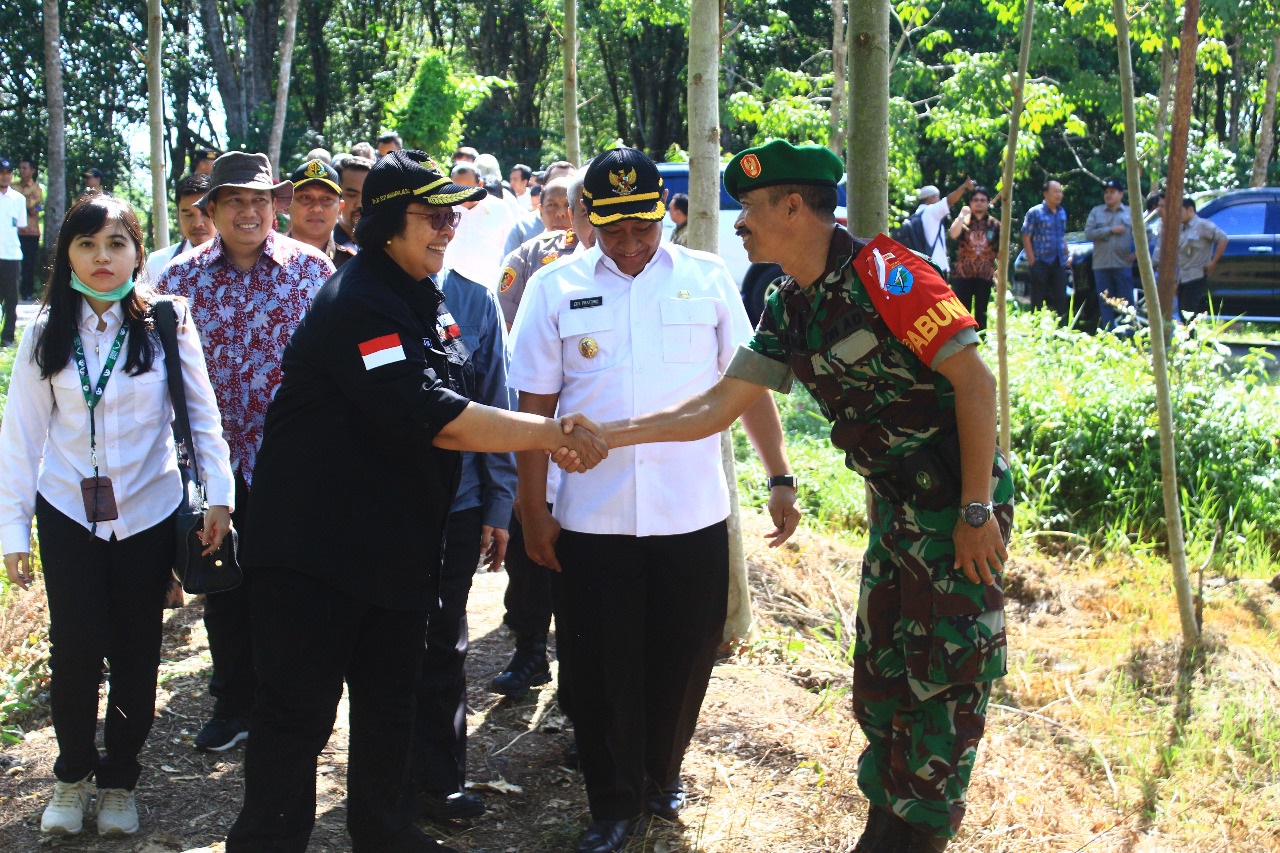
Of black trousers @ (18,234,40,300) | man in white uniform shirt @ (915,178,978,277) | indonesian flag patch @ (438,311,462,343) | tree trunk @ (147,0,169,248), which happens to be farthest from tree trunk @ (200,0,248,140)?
indonesian flag patch @ (438,311,462,343)

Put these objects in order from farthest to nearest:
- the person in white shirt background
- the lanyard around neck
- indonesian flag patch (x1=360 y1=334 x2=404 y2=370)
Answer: the person in white shirt background
the lanyard around neck
indonesian flag patch (x1=360 y1=334 x2=404 y2=370)

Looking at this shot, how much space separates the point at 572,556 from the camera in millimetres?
3619

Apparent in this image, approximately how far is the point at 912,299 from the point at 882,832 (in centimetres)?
148

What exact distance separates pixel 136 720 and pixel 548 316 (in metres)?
1.70

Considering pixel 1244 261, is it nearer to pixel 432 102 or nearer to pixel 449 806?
pixel 449 806

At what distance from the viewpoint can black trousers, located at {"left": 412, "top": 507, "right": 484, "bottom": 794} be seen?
3727 millimetres

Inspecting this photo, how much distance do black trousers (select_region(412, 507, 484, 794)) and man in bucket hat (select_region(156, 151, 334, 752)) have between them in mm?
789

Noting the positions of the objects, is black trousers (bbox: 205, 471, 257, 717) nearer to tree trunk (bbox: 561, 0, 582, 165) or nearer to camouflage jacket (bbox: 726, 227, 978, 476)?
camouflage jacket (bbox: 726, 227, 978, 476)

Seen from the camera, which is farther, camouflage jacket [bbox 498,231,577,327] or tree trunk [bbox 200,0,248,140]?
tree trunk [bbox 200,0,248,140]

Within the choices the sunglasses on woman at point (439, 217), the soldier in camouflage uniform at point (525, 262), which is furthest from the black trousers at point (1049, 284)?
the sunglasses on woman at point (439, 217)

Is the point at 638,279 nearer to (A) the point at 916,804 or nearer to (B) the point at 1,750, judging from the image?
(A) the point at 916,804

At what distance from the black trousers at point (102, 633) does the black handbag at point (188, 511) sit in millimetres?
98

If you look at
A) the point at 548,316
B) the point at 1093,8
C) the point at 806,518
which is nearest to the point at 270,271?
the point at 548,316

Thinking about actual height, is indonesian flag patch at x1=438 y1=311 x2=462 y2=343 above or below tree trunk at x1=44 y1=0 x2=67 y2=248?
below
